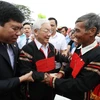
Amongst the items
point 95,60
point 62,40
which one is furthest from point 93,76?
point 62,40

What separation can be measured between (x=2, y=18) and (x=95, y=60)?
103 cm

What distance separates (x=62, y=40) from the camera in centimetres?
518

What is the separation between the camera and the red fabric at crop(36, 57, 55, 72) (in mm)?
2639

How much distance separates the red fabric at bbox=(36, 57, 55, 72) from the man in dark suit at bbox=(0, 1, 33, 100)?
416mm

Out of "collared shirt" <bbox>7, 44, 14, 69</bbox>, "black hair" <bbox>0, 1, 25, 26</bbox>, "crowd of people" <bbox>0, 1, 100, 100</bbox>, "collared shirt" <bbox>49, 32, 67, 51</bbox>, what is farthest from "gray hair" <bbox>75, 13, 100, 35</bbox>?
"collared shirt" <bbox>49, 32, 67, 51</bbox>

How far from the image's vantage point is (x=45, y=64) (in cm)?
269

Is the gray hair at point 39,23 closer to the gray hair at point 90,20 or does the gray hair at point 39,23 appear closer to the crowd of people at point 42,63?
the crowd of people at point 42,63

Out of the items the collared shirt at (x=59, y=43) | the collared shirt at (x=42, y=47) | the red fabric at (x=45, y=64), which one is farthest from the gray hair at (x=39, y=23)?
the collared shirt at (x=59, y=43)

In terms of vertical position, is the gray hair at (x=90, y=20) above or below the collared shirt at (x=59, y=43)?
above

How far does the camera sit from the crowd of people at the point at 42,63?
210 centimetres

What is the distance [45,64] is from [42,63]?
0.05 m

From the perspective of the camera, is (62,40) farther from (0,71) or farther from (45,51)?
(0,71)

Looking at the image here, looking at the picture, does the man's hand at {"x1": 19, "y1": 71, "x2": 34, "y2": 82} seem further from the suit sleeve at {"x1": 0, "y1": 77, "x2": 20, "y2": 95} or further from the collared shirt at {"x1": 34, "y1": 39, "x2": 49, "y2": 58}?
the collared shirt at {"x1": 34, "y1": 39, "x2": 49, "y2": 58}

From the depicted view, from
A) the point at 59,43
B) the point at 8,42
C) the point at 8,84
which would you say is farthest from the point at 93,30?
the point at 59,43
